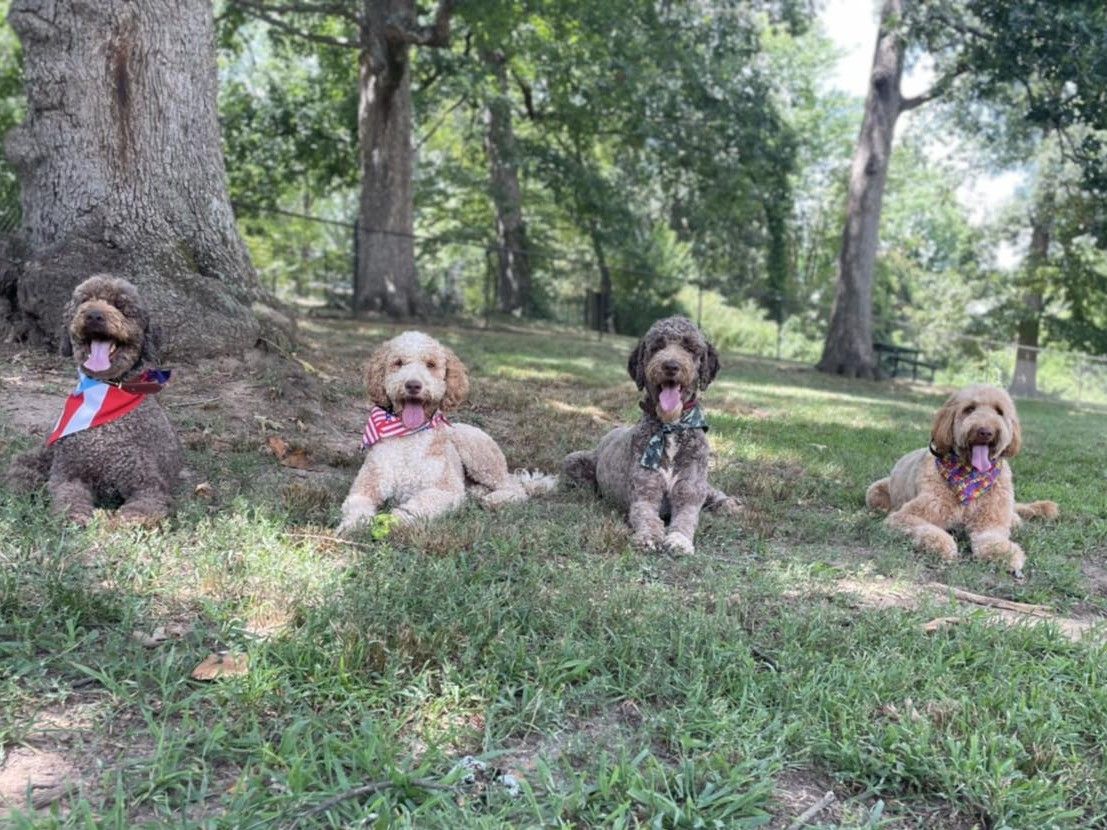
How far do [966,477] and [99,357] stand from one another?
4461mm

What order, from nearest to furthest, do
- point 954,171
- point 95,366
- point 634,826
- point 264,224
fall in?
1. point 634,826
2. point 95,366
3. point 264,224
4. point 954,171

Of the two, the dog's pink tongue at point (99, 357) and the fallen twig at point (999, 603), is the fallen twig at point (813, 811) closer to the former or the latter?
the fallen twig at point (999, 603)

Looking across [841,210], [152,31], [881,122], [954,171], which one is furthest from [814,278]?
[152,31]

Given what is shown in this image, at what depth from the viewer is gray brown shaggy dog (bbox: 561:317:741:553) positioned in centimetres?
430

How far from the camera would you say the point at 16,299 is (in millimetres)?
6406

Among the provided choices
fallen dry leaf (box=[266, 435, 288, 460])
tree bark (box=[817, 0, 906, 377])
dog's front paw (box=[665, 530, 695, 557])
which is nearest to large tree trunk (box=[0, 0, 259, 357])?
fallen dry leaf (box=[266, 435, 288, 460])

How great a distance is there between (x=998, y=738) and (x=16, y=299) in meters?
7.15

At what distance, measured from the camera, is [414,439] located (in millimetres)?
4312

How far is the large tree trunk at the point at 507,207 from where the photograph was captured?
22.3m

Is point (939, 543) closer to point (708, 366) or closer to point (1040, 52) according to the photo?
point (708, 366)

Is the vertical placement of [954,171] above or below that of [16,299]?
above

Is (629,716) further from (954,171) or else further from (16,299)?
(954,171)

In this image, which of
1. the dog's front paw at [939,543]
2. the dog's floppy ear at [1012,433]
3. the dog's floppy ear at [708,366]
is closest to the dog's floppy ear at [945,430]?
the dog's floppy ear at [1012,433]

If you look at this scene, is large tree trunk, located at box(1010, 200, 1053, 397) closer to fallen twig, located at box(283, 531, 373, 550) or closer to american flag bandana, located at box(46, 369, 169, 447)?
fallen twig, located at box(283, 531, 373, 550)
